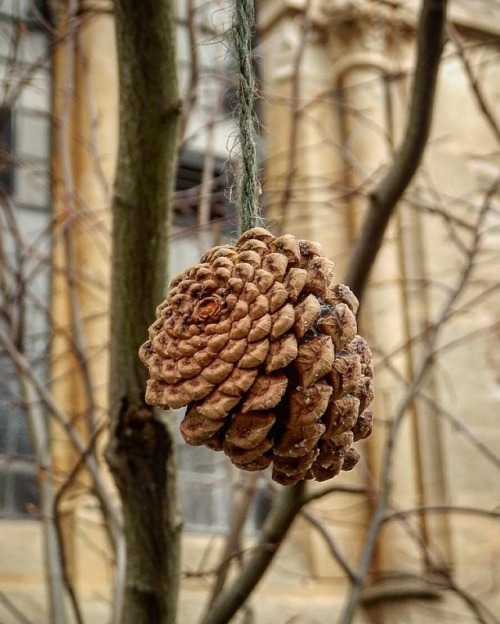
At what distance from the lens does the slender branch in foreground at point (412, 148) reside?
126cm

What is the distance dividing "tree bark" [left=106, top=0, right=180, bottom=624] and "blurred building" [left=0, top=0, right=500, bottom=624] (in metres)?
1.23

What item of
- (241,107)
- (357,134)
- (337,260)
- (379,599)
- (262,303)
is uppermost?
(357,134)

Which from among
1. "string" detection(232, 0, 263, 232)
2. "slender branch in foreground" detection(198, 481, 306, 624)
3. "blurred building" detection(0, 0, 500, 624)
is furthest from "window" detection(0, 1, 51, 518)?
"string" detection(232, 0, 263, 232)

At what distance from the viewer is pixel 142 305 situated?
1202mm

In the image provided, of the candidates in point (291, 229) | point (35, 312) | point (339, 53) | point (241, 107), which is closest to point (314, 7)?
point (339, 53)

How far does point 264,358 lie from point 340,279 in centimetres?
213

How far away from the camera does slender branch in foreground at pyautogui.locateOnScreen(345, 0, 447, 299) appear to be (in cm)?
126

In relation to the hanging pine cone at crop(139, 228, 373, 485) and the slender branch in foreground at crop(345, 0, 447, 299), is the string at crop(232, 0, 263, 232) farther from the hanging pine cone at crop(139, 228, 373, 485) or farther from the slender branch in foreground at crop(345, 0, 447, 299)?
the slender branch in foreground at crop(345, 0, 447, 299)

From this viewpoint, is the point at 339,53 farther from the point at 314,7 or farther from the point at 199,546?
the point at 199,546

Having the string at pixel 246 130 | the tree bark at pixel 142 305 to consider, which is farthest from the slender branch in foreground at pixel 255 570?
the string at pixel 246 130

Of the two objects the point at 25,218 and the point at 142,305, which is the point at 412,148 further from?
the point at 25,218

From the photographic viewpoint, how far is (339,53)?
3.45 metres

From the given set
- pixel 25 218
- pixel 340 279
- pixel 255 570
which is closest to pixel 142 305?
pixel 255 570

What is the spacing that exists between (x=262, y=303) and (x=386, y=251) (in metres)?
2.61
